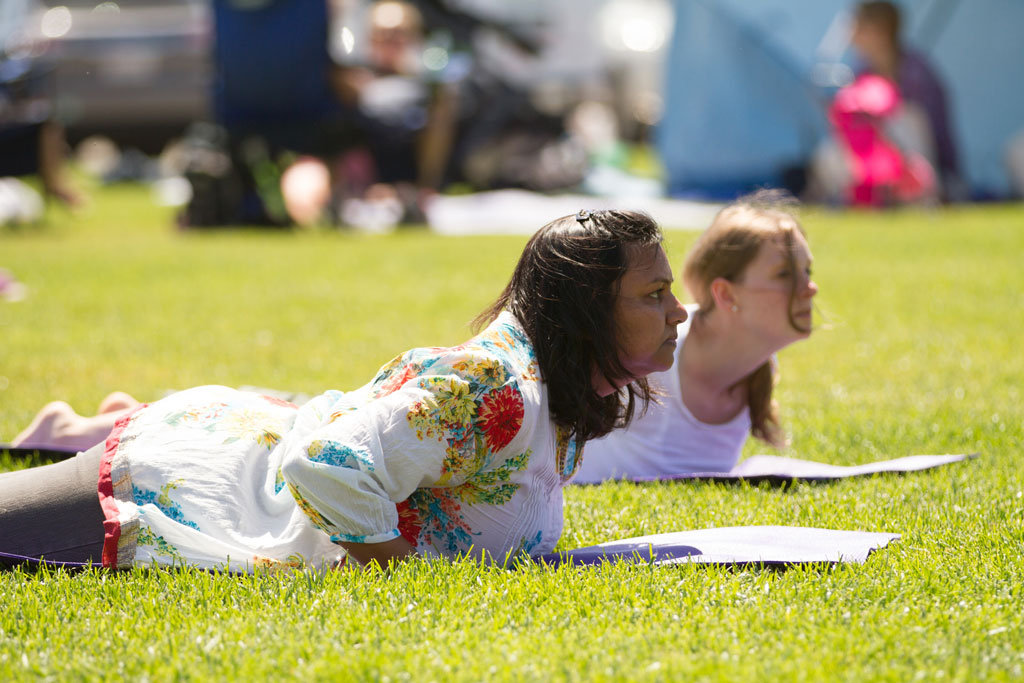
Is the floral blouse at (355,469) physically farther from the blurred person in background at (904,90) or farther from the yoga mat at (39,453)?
the blurred person in background at (904,90)

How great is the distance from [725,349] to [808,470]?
17.5 inches

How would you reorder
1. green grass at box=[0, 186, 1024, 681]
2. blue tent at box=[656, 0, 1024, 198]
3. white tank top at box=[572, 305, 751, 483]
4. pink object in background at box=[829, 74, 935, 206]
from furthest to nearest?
blue tent at box=[656, 0, 1024, 198] → pink object in background at box=[829, 74, 935, 206] → white tank top at box=[572, 305, 751, 483] → green grass at box=[0, 186, 1024, 681]

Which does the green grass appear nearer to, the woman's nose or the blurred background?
the woman's nose

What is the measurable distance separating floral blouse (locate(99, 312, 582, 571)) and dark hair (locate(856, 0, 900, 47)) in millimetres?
10181

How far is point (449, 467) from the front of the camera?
244 cm

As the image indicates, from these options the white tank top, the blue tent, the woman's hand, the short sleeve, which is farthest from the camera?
the blue tent

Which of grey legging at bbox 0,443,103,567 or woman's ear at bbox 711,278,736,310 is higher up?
woman's ear at bbox 711,278,736,310

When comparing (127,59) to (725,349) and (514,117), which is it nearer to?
(514,117)

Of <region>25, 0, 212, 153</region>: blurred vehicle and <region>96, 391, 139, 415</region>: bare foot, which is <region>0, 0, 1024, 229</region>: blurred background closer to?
<region>25, 0, 212, 153</region>: blurred vehicle

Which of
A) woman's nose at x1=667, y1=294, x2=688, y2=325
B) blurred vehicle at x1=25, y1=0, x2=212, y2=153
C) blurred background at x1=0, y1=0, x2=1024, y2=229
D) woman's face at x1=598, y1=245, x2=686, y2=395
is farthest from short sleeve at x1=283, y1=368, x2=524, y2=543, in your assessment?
blurred vehicle at x1=25, y1=0, x2=212, y2=153

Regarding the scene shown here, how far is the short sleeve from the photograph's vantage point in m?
2.33

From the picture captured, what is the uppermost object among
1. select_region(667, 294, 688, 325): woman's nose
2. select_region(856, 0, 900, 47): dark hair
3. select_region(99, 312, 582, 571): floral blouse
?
select_region(856, 0, 900, 47): dark hair

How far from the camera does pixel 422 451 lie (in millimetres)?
2367

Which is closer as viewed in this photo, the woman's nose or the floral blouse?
the floral blouse
